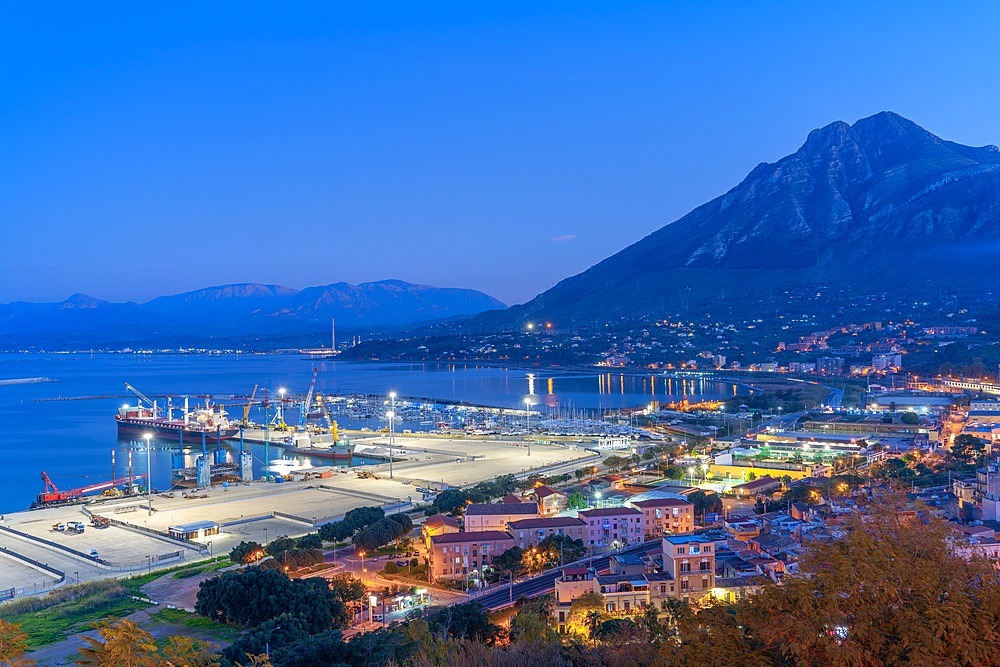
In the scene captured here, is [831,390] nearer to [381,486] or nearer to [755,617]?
[381,486]

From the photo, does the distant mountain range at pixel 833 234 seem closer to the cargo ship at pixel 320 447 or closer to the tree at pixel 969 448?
the tree at pixel 969 448

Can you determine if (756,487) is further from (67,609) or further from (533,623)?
(67,609)

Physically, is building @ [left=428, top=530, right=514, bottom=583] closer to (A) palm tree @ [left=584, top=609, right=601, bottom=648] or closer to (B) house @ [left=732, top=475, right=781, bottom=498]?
(A) palm tree @ [left=584, top=609, right=601, bottom=648]

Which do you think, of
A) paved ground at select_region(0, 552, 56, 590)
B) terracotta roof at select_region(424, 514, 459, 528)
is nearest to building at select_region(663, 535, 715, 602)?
terracotta roof at select_region(424, 514, 459, 528)

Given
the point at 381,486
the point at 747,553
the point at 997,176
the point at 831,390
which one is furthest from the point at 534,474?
the point at 997,176

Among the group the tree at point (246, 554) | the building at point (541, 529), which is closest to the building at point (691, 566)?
the building at point (541, 529)
